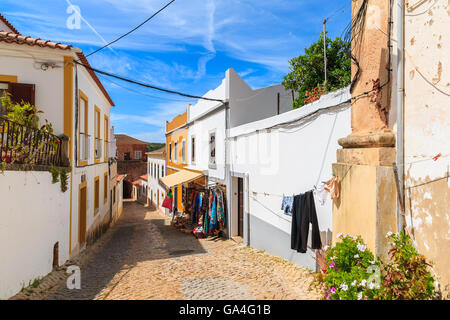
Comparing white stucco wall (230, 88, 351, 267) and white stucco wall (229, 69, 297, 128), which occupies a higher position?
white stucco wall (229, 69, 297, 128)

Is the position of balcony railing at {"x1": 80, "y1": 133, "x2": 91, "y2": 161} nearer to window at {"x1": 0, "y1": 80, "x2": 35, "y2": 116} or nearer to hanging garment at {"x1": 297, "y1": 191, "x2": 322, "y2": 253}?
window at {"x1": 0, "y1": 80, "x2": 35, "y2": 116}

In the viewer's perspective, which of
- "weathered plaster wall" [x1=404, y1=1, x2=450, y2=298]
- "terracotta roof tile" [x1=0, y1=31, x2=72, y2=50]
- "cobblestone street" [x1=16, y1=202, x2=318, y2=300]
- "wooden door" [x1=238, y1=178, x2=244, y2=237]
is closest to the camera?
"weathered plaster wall" [x1=404, y1=1, x2=450, y2=298]

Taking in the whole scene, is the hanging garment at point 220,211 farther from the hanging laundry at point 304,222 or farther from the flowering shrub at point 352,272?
the flowering shrub at point 352,272

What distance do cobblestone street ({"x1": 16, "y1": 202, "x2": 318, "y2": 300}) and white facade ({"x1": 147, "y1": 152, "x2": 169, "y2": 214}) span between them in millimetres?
16619

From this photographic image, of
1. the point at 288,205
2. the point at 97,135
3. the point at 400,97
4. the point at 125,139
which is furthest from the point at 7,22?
the point at 125,139

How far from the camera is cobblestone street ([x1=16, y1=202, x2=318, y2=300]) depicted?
5898 millimetres

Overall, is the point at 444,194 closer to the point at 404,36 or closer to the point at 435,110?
the point at 435,110

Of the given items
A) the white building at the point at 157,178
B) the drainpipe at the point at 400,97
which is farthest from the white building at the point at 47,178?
the white building at the point at 157,178

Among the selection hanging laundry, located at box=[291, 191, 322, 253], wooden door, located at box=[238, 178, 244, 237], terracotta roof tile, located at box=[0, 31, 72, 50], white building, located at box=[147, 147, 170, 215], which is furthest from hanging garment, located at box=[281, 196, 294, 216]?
white building, located at box=[147, 147, 170, 215]

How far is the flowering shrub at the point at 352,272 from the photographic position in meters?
3.48

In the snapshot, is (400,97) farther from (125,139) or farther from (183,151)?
(125,139)

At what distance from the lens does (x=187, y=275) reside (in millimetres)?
7137

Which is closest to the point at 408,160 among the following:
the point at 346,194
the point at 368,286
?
the point at 346,194

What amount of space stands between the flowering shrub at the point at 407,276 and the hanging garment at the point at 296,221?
318cm
